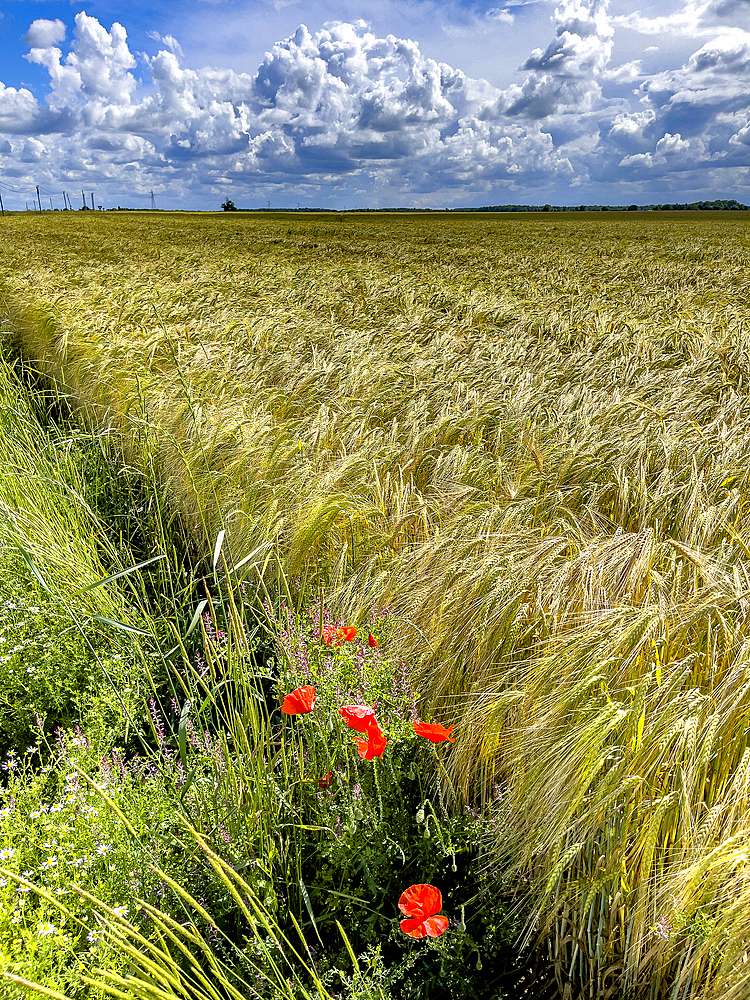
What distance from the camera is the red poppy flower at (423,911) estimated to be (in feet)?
3.79

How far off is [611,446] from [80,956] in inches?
106

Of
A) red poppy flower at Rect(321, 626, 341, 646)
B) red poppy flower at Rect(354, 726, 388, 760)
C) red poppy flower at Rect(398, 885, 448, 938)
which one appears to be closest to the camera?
red poppy flower at Rect(398, 885, 448, 938)

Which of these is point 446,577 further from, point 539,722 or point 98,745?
point 98,745

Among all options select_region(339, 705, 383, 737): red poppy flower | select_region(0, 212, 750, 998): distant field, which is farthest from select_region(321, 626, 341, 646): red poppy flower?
select_region(339, 705, 383, 737): red poppy flower

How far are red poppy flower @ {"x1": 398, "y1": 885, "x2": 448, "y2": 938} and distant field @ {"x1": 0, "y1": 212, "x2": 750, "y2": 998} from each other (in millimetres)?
208

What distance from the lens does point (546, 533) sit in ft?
7.06

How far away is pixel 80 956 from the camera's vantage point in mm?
1249

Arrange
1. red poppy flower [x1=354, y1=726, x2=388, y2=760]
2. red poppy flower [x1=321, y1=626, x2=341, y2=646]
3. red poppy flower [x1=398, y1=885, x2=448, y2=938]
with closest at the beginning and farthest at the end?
1. red poppy flower [x1=398, y1=885, x2=448, y2=938]
2. red poppy flower [x1=354, y1=726, x2=388, y2=760]
3. red poppy flower [x1=321, y1=626, x2=341, y2=646]

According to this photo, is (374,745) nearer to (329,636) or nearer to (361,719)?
(361,719)

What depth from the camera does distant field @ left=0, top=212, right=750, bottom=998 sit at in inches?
48.9

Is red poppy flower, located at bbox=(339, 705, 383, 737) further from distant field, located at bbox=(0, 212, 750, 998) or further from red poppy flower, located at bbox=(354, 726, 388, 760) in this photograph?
distant field, located at bbox=(0, 212, 750, 998)

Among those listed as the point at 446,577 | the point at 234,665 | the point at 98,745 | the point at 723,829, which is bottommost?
the point at 98,745

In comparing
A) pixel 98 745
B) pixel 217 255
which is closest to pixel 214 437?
pixel 98 745

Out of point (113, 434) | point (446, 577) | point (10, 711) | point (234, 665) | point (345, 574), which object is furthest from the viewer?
point (113, 434)
